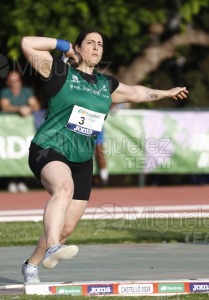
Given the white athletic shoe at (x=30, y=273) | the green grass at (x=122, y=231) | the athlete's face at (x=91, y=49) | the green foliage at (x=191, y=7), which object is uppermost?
the green foliage at (x=191, y=7)

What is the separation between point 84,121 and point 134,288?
1.31 m

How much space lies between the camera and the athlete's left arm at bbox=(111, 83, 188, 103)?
8305mm

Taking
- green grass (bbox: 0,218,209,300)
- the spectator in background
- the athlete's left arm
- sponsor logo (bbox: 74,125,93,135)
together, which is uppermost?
the athlete's left arm

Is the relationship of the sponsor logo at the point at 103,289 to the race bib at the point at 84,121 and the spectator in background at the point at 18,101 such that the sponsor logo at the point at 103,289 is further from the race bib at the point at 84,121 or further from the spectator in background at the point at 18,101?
the spectator in background at the point at 18,101

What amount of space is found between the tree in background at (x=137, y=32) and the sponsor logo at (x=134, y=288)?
41.5 ft

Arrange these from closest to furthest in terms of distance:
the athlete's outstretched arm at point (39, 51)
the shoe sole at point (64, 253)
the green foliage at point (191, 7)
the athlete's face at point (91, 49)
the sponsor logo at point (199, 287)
A: the shoe sole at point (64, 253) < the sponsor logo at point (199, 287) < the athlete's outstretched arm at point (39, 51) < the athlete's face at point (91, 49) < the green foliage at point (191, 7)

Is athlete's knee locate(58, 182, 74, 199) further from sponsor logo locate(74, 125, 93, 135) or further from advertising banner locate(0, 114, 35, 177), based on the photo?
advertising banner locate(0, 114, 35, 177)

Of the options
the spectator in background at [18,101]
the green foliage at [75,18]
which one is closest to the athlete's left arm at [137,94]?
the spectator in background at [18,101]

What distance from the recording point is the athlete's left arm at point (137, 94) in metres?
8.30

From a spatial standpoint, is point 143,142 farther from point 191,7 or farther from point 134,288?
point 134,288

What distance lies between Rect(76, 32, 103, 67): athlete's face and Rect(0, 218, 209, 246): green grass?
13.0ft

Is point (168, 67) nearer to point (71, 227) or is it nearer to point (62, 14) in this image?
point (62, 14)

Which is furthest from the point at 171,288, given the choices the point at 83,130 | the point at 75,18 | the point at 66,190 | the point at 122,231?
the point at 75,18

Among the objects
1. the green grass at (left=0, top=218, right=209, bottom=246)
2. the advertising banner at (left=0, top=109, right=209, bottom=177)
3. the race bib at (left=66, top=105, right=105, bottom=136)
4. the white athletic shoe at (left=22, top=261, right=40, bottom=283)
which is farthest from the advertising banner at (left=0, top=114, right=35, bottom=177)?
the race bib at (left=66, top=105, right=105, bottom=136)
